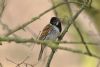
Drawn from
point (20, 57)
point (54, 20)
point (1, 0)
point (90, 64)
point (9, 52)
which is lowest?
point (9, 52)

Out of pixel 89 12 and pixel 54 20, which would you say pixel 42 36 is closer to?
pixel 54 20

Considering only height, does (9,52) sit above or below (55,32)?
below

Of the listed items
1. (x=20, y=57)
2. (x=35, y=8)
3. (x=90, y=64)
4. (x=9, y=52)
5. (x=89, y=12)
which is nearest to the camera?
(x=89, y=12)

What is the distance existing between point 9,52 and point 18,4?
8.63 feet

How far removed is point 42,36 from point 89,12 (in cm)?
66

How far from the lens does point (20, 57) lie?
594 centimetres

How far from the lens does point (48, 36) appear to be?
4207mm

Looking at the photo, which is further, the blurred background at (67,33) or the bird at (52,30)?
the bird at (52,30)

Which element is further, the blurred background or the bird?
the bird

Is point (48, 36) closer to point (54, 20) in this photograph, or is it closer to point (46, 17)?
point (54, 20)

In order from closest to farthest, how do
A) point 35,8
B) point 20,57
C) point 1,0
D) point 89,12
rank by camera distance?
point 1,0 < point 89,12 < point 20,57 < point 35,8

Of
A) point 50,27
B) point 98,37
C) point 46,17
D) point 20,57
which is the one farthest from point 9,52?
point 98,37

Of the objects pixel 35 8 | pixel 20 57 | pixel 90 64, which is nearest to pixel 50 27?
pixel 90 64

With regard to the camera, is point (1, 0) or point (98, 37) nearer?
point (1, 0)
